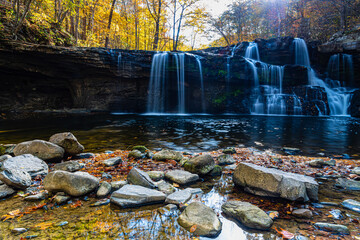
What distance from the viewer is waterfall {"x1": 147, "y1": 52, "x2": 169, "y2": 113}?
51.5ft

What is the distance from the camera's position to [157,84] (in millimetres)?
17406

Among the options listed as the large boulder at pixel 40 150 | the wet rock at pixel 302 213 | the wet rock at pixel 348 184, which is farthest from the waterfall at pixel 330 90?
the large boulder at pixel 40 150

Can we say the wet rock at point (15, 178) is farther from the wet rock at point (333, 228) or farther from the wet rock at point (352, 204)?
the wet rock at point (352, 204)

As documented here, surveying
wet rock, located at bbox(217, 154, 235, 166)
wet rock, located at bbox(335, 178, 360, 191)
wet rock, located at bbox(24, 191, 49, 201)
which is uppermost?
wet rock, located at bbox(24, 191, 49, 201)

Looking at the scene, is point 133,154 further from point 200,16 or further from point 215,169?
point 200,16

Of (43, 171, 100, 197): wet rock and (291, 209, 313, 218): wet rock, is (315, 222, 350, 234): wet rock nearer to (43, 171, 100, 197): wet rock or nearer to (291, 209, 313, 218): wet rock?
(291, 209, 313, 218): wet rock

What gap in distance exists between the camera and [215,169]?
325 cm

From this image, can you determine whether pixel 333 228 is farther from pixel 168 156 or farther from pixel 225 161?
pixel 168 156

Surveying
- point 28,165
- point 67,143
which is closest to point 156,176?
point 28,165

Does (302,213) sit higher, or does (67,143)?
(67,143)

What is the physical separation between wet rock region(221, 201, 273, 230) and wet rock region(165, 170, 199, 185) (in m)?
0.84

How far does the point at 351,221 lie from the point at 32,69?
60.6 ft

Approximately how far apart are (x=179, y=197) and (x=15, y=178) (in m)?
2.35

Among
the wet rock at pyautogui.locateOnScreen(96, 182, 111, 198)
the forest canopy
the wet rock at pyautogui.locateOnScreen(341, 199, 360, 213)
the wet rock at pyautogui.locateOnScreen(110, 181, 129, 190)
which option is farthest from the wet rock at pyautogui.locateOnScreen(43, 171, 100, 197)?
the forest canopy
